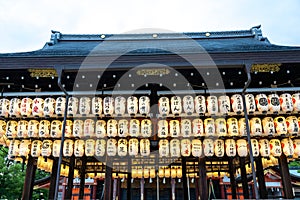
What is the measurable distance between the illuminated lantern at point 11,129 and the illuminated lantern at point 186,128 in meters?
5.84

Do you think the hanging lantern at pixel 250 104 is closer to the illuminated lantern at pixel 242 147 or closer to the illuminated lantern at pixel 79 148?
the illuminated lantern at pixel 242 147

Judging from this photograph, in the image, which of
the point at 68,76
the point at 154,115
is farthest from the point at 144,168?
the point at 68,76

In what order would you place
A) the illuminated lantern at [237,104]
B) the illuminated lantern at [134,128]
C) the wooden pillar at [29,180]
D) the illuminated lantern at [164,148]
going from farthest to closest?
the wooden pillar at [29,180]
the illuminated lantern at [164,148]
the illuminated lantern at [134,128]
the illuminated lantern at [237,104]

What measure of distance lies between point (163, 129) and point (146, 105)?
3.27 feet

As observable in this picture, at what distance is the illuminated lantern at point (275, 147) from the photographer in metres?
8.70

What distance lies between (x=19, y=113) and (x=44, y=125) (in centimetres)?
95

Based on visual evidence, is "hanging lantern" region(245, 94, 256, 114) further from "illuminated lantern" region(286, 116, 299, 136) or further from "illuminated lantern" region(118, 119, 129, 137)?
"illuminated lantern" region(118, 119, 129, 137)

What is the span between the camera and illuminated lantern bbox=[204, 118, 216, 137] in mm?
8656

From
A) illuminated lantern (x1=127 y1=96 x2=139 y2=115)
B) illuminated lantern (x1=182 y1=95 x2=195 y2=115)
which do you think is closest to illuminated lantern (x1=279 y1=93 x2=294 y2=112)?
illuminated lantern (x1=182 y1=95 x2=195 y2=115)

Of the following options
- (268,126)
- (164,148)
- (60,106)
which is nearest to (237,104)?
(268,126)

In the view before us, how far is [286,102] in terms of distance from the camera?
333 inches

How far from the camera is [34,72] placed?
871 cm

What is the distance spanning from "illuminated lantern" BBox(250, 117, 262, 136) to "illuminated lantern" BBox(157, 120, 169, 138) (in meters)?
2.81

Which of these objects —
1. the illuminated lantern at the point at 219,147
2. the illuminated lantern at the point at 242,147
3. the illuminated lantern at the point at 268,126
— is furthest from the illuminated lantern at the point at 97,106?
the illuminated lantern at the point at 268,126
